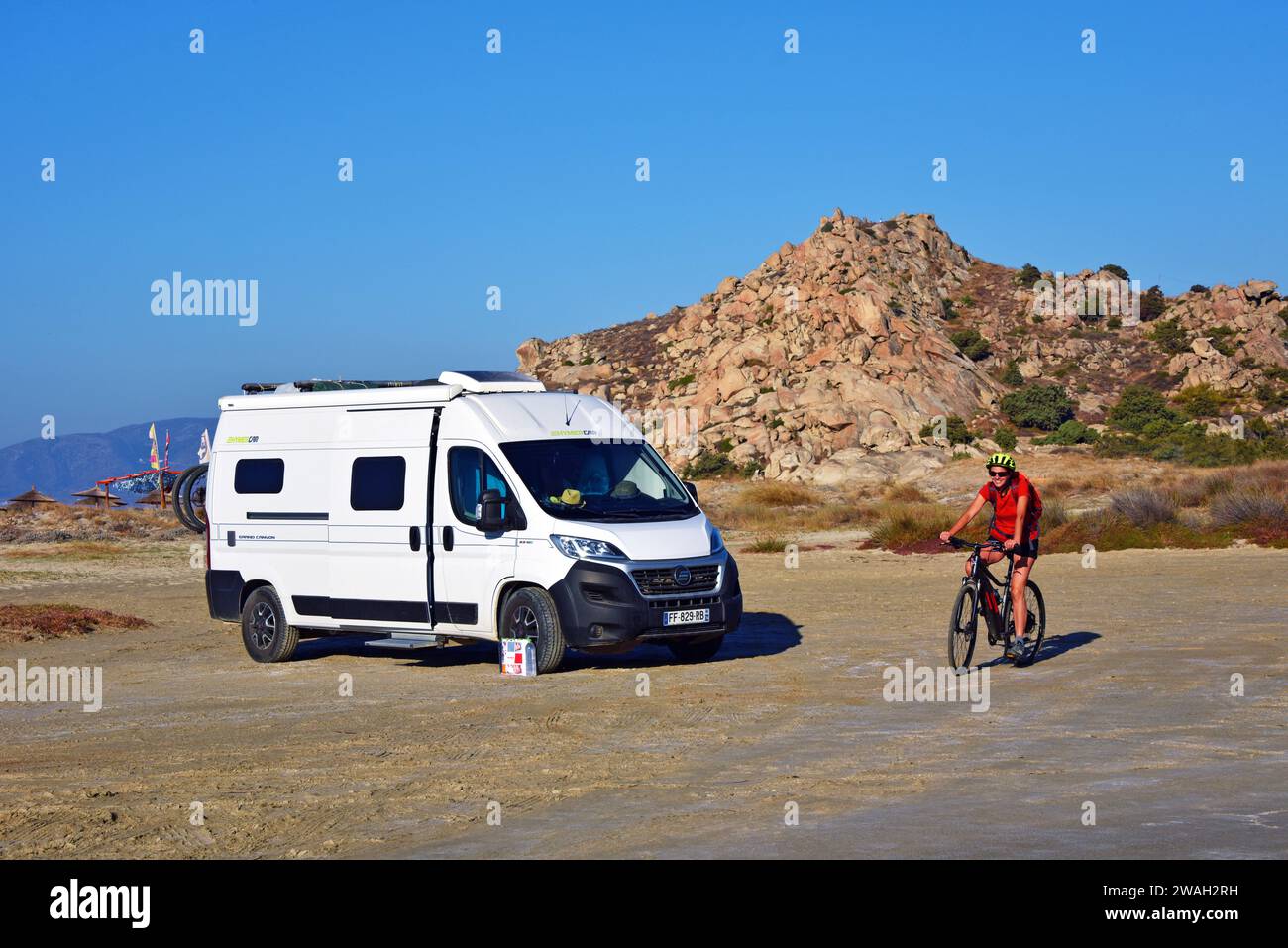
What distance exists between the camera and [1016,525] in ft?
48.3

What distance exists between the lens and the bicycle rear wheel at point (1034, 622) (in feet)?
49.5

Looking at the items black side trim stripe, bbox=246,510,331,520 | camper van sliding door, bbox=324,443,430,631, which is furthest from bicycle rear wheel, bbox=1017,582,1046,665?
black side trim stripe, bbox=246,510,331,520

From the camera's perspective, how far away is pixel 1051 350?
292 feet

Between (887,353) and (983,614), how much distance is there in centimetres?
6046

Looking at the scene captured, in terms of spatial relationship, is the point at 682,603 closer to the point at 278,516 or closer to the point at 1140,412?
the point at 278,516

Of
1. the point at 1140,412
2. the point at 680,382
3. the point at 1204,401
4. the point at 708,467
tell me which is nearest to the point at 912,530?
the point at 708,467

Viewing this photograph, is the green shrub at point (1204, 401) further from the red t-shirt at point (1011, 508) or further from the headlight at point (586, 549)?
the headlight at point (586, 549)

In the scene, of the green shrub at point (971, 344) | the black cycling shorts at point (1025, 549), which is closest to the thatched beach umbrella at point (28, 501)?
the green shrub at point (971, 344)

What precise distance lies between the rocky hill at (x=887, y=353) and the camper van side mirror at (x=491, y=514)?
4696 centimetres

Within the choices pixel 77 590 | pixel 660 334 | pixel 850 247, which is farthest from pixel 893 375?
pixel 77 590

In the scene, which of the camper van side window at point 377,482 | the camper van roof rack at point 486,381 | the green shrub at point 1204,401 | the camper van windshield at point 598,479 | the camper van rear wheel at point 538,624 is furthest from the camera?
the green shrub at point 1204,401

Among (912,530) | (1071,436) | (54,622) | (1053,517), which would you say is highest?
(1071,436)

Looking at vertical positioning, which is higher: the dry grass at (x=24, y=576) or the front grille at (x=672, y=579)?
the front grille at (x=672, y=579)

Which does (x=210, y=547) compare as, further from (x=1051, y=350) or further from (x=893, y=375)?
(x=1051, y=350)
